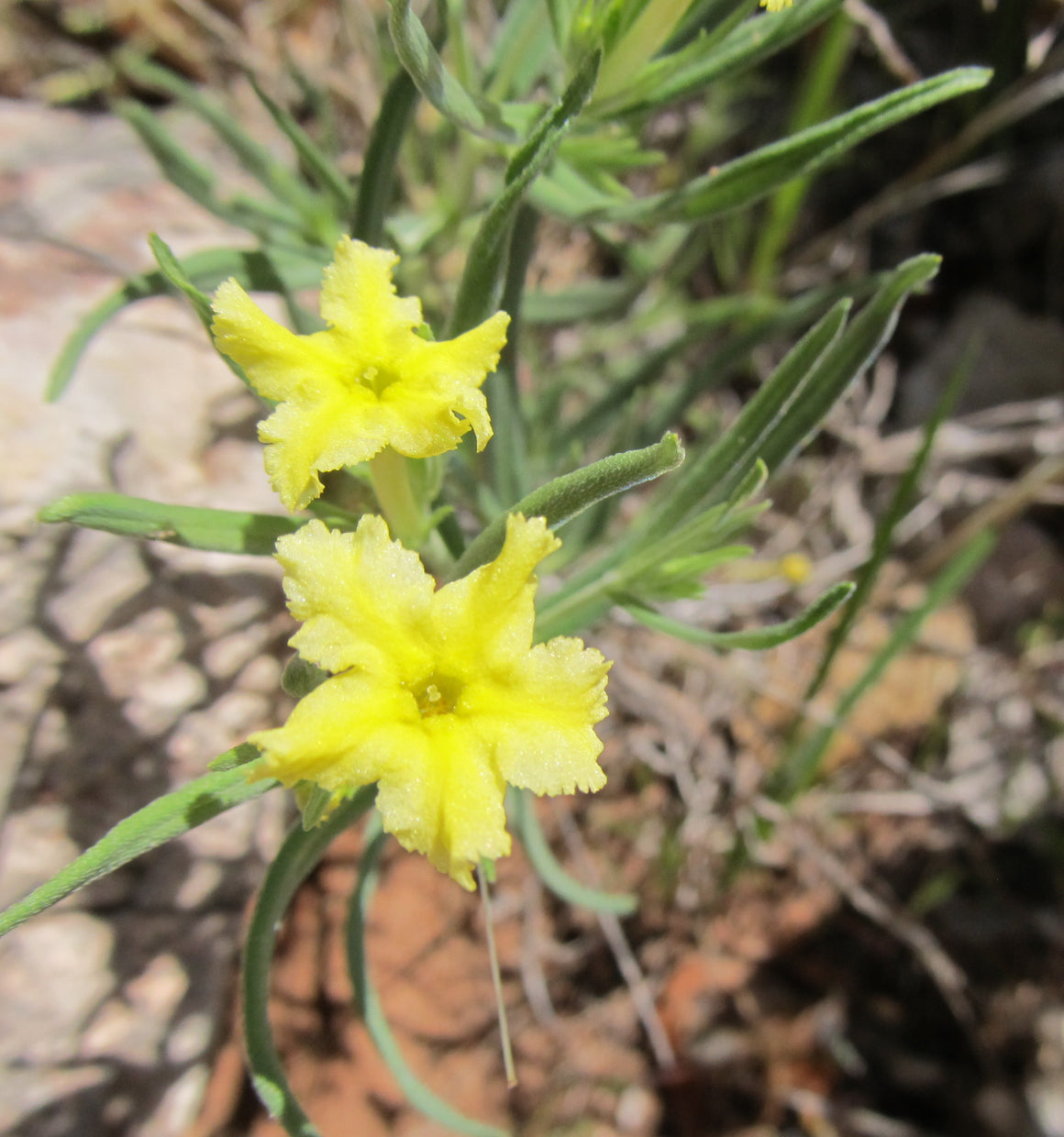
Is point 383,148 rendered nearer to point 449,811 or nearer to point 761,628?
point 761,628

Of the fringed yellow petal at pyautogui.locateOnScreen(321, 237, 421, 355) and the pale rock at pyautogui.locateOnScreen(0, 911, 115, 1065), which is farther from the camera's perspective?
the pale rock at pyautogui.locateOnScreen(0, 911, 115, 1065)

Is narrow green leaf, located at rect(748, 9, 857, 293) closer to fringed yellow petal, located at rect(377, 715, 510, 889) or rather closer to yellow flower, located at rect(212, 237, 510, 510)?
yellow flower, located at rect(212, 237, 510, 510)

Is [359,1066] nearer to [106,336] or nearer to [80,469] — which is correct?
[80,469]

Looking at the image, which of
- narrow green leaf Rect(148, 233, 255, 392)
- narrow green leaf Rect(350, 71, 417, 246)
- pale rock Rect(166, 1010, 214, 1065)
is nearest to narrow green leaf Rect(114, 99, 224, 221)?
narrow green leaf Rect(350, 71, 417, 246)

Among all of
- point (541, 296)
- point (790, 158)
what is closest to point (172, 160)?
point (541, 296)

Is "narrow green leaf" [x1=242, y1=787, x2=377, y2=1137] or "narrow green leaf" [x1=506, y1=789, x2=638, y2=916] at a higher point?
"narrow green leaf" [x1=242, y1=787, x2=377, y2=1137]

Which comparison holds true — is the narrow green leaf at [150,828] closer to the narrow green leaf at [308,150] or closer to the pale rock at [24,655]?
the pale rock at [24,655]

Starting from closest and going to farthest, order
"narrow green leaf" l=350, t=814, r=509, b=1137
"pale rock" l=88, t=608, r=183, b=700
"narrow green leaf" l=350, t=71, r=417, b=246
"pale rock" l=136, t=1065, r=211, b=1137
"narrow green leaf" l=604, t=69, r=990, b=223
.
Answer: "narrow green leaf" l=604, t=69, r=990, b=223 < "narrow green leaf" l=350, t=71, r=417, b=246 < "narrow green leaf" l=350, t=814, r=509, b=1137 < "pale rock" l=88, t=608, r=183, b=700 < "pale rock" l=136, t=1065, r=211, b=1137

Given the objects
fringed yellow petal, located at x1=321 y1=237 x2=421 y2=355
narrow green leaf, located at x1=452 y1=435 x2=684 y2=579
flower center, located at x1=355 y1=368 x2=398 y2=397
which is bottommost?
narrow green leaf, located at x1=452 y1=435 x2=684 y2=579
